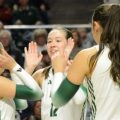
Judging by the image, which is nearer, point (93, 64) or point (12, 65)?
point (93, 64)

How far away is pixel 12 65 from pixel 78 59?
66 centimetres

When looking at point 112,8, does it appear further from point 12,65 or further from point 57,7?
point 57,7

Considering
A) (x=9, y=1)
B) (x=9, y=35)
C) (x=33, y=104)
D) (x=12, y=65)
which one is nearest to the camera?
(x=12, y=65)

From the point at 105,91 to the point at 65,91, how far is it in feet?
0.77

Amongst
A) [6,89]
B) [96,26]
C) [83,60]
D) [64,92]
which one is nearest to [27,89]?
[6,89]

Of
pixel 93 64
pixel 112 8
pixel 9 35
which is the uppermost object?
pixel 112 8

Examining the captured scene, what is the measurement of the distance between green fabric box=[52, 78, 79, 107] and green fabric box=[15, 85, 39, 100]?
7.2 inches

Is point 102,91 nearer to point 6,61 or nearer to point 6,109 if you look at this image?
point 6,61

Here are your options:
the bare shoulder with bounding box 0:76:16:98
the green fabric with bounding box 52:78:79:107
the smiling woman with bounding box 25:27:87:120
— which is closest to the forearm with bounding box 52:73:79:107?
the green fabric with bounding box 52:78:79:107

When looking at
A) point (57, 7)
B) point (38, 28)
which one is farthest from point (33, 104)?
point (57, 7)

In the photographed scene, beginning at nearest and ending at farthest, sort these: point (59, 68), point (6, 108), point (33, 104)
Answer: point (59, 68) < point (6, 108) < point (33, 104)

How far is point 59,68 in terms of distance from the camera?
3268 mm

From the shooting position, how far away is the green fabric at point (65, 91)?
304 cm

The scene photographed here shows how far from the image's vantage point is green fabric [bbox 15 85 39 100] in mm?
3129
